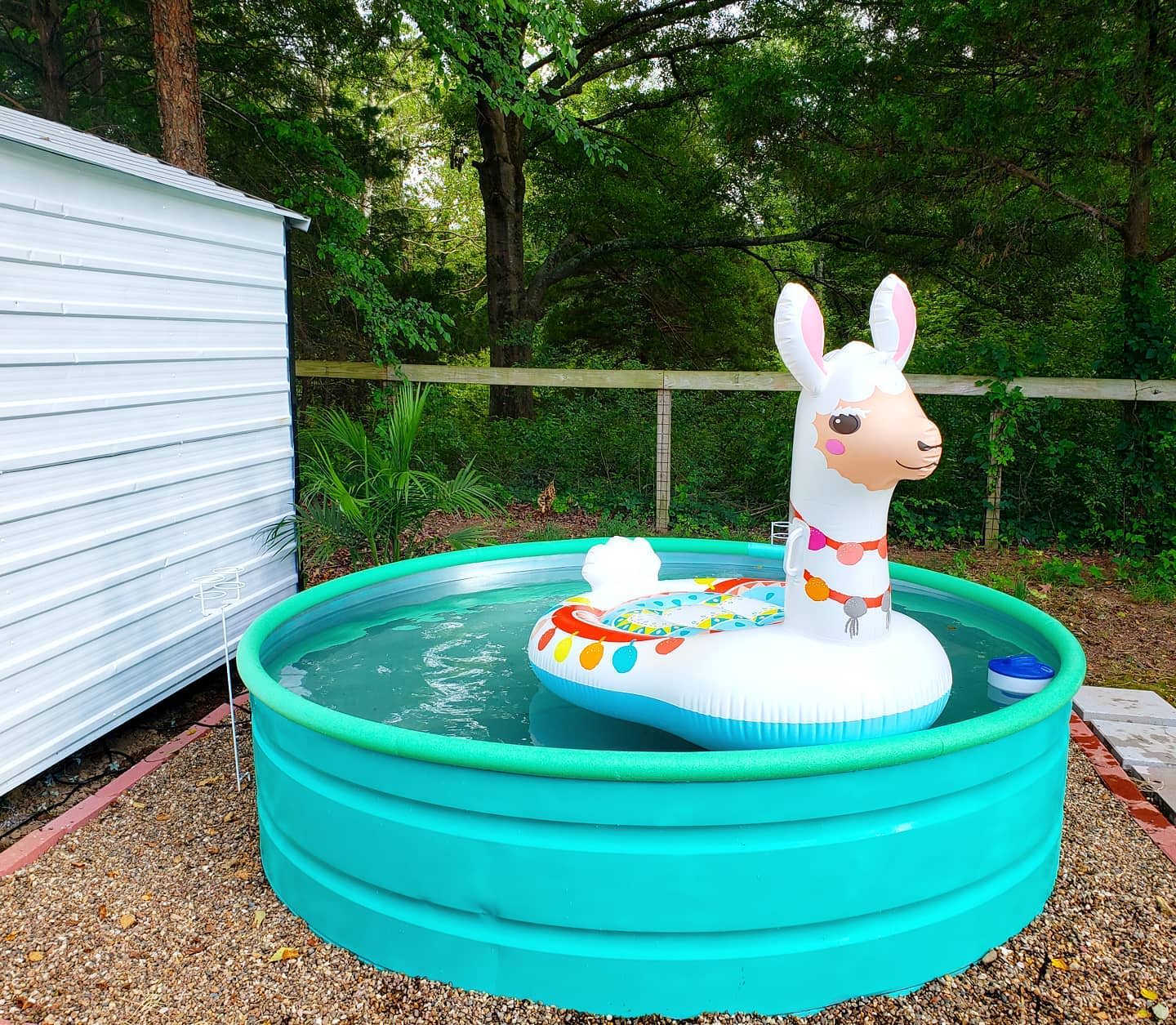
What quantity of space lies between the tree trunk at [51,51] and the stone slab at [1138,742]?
987 cm

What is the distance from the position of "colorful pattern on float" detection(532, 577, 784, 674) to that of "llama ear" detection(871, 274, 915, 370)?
997 mm

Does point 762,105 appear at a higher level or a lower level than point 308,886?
higher

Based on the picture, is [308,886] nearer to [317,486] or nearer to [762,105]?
[317,486]

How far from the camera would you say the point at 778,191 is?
10.1m

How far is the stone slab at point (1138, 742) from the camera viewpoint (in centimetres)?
351

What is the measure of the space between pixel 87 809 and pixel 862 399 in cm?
292

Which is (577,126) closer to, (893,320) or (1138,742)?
(893,320)

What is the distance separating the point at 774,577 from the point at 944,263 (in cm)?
529

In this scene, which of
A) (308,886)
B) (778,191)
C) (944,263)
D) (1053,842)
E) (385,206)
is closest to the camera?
(308,886)

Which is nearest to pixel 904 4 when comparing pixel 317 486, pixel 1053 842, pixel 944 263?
pixel 944 263

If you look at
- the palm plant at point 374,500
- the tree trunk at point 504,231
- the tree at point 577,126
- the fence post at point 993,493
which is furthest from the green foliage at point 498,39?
the fence post at point 993,493

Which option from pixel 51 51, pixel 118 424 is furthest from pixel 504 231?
pixel 118 424

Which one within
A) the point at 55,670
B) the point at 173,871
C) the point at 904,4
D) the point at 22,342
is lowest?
the point at 173,871

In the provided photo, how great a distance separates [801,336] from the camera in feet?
8.52
